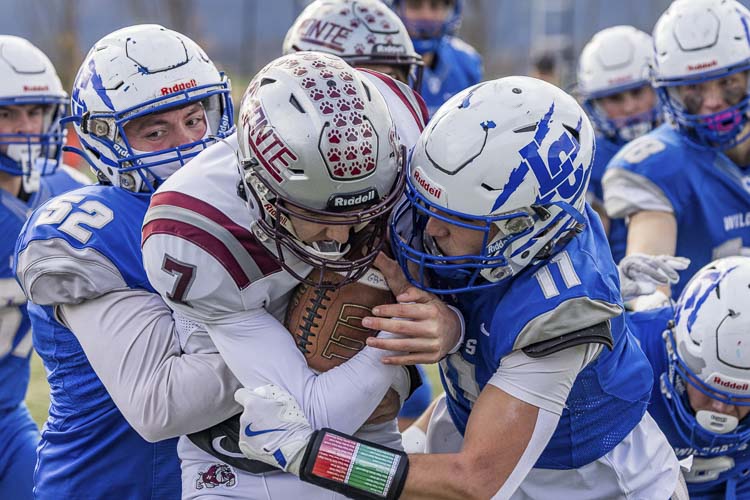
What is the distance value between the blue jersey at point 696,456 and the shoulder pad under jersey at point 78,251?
1634 millimetres

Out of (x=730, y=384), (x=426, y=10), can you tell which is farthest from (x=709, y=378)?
(x=426, y=10)

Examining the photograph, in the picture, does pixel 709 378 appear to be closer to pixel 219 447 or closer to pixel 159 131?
pixel 219 447

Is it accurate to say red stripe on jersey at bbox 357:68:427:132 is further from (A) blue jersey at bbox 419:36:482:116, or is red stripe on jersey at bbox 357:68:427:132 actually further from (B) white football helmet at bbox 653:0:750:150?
(A) blue jersey at bbox 419:36:482:116

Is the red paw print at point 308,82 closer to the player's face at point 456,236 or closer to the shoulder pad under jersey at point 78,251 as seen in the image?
the player's face at point 456,236

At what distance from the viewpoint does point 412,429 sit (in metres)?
3.30

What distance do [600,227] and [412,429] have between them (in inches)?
38.4

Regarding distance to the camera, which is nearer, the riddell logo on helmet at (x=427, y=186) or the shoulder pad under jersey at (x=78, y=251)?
the riddell logo on helmet at (x=427, y=186)

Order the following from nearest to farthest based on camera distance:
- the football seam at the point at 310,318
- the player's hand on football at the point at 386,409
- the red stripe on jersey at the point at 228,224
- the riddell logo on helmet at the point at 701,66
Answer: the red stripe on jersey at the point at 228,224 → the football seam at the point at 310,318 → the player's hand on football at the point at 386,409 → the riddell logo on helmet at the point at 701,66

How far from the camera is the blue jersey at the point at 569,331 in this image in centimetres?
237

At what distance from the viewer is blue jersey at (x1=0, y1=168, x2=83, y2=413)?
381cm

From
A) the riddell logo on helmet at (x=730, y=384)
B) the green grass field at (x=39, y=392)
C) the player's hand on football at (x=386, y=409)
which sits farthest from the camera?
the green grass field at (x=39, y=392)

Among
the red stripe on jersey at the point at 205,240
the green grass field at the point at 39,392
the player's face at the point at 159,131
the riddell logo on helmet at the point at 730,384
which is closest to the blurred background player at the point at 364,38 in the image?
the player's face at the point at 159,131

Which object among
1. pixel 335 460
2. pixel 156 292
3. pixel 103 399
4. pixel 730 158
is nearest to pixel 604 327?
pixel 335 460

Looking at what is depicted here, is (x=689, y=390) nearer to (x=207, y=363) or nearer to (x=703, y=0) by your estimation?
(x=207, y=363)
